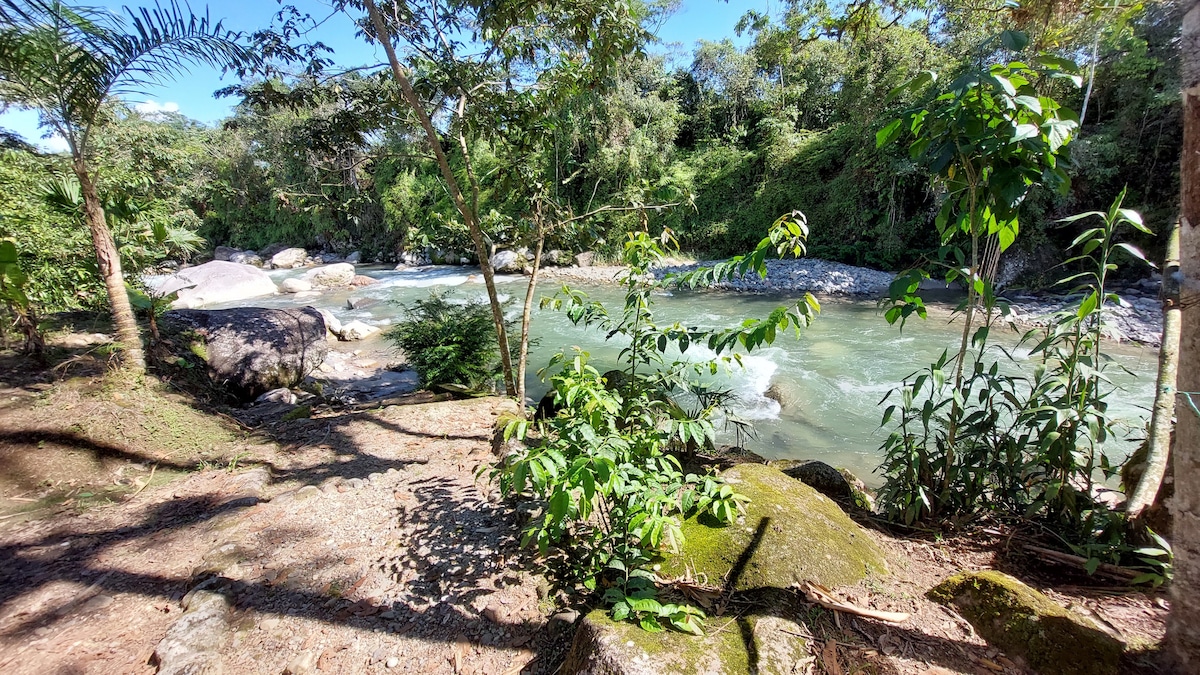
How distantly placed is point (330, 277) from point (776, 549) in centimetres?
1754

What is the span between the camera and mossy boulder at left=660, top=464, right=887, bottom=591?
2.04m

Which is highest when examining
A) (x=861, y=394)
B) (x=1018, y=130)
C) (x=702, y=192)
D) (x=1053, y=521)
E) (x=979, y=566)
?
(x=702, y=192)

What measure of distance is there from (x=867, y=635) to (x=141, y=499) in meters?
4.39

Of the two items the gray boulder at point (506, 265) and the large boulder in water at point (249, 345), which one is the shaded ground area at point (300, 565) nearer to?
the large boulder in water at point (249, 345)

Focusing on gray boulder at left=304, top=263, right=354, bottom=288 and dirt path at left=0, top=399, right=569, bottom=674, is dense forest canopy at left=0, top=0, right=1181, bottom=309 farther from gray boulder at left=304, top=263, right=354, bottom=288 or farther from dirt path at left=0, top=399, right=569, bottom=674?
gray boulder at left=304, top=263, right=354, bottom=288

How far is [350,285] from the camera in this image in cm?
1656

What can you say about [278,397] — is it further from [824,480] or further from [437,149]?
[824,480]

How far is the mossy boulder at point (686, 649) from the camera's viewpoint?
1.49 meters

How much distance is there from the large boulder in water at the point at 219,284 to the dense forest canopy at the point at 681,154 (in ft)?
7.66

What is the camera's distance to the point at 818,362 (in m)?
8.48

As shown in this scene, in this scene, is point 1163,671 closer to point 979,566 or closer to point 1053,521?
point 979,566

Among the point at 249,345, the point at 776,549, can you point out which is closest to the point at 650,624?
the point at 776,549

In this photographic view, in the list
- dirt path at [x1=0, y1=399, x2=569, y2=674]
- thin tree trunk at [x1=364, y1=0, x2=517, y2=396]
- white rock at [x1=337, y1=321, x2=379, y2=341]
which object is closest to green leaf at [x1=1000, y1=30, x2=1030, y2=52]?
dirt path at [x1=0, y1=399, x2=569, y2=674]

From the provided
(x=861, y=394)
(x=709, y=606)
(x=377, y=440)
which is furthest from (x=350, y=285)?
(x=709, y=606)
